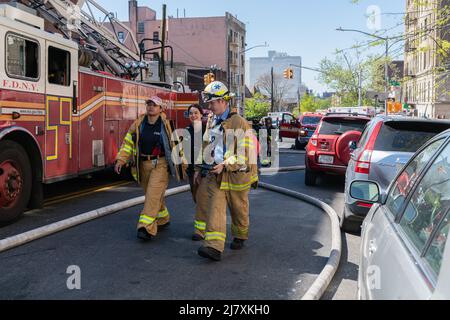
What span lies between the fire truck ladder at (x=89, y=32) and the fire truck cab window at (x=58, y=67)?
79cm

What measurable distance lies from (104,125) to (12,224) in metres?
3.13

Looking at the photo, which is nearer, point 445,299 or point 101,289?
point 445,299

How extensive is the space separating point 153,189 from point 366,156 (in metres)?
2.83

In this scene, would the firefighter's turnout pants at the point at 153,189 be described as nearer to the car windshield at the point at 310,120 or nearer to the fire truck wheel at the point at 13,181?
the fire truck wheel at the point at 13,181

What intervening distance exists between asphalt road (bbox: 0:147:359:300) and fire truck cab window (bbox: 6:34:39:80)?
2026 mm

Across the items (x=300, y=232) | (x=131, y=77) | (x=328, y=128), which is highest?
(x=131, y=77)

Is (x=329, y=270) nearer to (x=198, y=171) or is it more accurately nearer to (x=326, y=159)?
(x=198, y=171)

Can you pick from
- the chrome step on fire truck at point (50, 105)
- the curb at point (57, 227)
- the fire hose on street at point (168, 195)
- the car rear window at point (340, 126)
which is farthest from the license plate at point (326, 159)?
the curb at point (57, 227)

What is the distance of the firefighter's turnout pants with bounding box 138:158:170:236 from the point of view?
6.05 m

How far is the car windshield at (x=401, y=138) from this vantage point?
673 cm

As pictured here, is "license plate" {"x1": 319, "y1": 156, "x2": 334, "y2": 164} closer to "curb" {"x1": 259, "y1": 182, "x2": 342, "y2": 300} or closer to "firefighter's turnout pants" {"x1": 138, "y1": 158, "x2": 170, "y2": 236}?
"curb" {"x1": 259, "y1": 182, "x2": 342, "y2": 300}

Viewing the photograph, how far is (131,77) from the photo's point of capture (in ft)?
39.5
